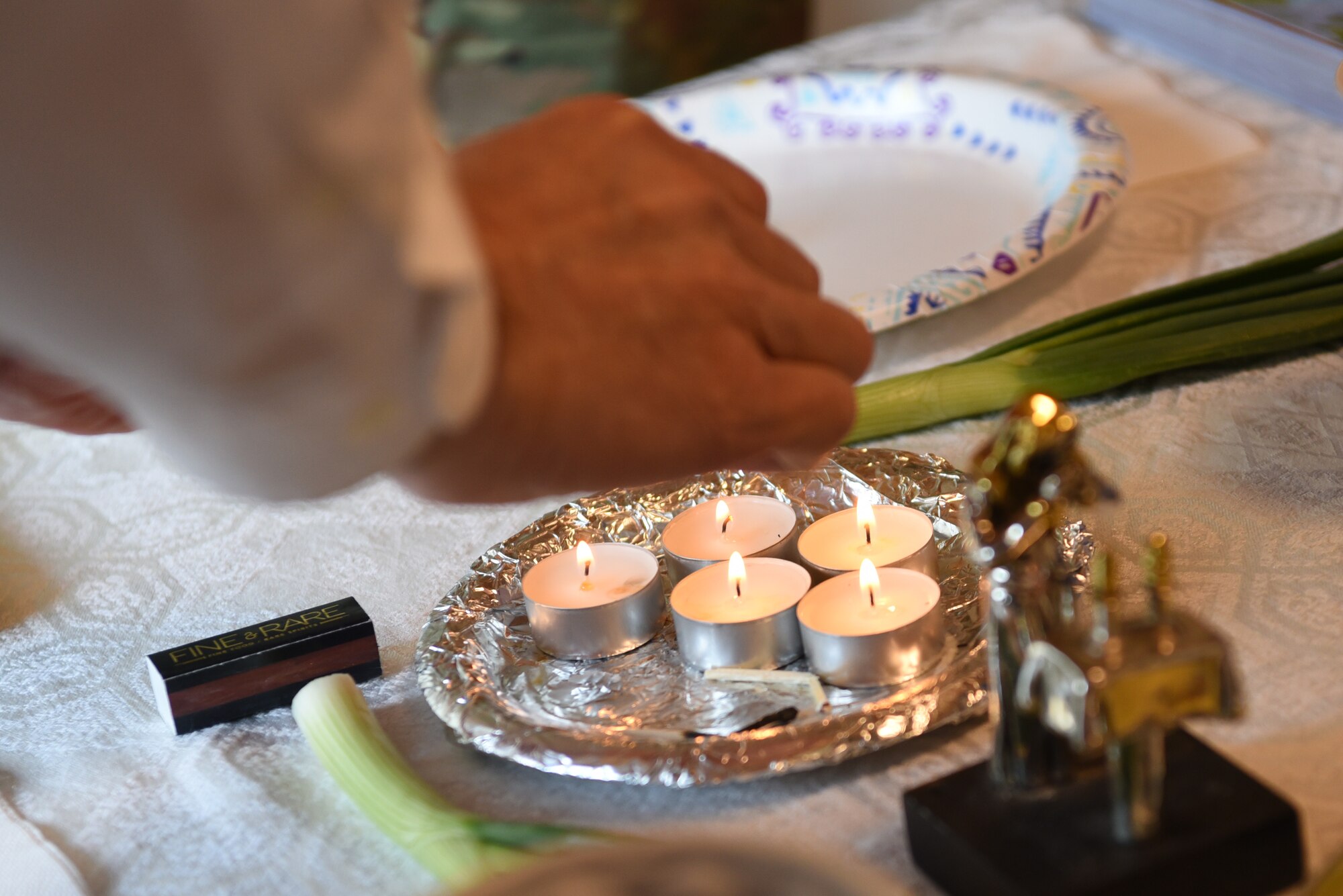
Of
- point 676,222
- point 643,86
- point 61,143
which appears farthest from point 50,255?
point 643,86

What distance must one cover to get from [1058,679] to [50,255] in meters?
0.32

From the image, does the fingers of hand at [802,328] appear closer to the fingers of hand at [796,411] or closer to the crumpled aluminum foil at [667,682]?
the fingers of hand at [796,411]

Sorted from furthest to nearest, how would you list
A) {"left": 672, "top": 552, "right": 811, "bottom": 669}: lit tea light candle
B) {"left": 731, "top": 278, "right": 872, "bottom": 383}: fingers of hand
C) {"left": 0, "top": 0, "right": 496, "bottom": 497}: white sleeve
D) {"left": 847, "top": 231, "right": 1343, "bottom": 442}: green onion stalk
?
{"left": 847, "top": 231, "right": 1343, "bottom": 442}: green onion stalk < {"left": 672, "top": 552, "right": 811, "bottom": 669}: lit tea light candle < {"left": 731, "top": 278, "right": 872, "bottom": 383}: fingers of hand < {"left": 0, "top": 0, "right": 496, "bottom": 497}: white sleeve

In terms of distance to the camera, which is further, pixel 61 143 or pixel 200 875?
pixel 200 875

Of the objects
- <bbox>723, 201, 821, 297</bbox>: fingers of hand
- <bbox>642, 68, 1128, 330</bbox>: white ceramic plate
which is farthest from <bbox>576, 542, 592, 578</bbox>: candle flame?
<bbox>642, 68, 1128, 330</bbox>: white ceramic plate

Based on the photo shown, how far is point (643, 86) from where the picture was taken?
2863 mm

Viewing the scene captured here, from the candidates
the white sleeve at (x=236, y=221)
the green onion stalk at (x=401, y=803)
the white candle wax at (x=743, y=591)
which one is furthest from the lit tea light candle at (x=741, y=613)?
the white sleeve at (x=236, y=221)

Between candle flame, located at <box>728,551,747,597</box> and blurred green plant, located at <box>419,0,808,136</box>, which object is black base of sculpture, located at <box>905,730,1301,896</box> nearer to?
candle flame, located at <box>728,551,747,597</box>

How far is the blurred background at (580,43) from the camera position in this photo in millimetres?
2793

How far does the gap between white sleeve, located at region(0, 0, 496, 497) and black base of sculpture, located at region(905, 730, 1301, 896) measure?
0.23m

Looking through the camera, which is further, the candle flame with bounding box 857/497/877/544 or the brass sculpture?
the candle flame with bounding box 857/497/877/544

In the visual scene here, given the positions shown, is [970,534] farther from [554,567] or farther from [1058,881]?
[554,567]

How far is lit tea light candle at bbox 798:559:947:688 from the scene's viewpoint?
0.57 meters

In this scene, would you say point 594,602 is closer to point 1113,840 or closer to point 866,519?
point 866,519
